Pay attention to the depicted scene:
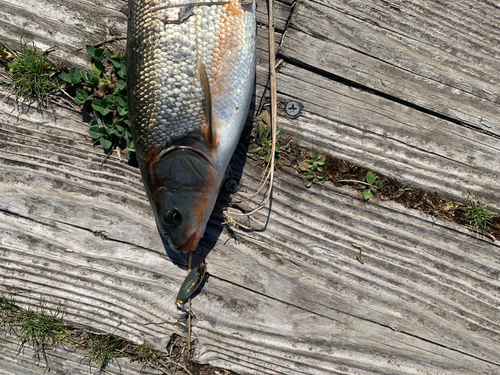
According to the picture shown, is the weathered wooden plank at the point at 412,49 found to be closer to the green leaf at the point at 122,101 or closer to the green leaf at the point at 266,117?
the green leaf at the point at 266,117

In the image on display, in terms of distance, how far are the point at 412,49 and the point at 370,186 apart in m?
1.05

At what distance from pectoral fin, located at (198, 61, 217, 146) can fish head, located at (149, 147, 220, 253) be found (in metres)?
0.12

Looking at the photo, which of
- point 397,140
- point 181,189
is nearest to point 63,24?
point 181,189

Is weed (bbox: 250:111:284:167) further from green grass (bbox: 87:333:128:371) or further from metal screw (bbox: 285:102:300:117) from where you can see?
green grass (bbox: 87:333:128:371)

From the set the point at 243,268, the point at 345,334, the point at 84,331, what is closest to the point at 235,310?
the point at 243,268

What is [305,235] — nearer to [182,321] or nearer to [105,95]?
[182,321]

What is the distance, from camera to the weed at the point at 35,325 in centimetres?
259

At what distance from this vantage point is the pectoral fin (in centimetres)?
213

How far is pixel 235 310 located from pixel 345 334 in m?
0.84

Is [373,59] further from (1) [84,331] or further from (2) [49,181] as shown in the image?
(1) [84,331]

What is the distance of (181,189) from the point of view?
226cm

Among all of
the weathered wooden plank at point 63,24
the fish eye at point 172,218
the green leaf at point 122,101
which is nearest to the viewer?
the fish eye at point 172,218

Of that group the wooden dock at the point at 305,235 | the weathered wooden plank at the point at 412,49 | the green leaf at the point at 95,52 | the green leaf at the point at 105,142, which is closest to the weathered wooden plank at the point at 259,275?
the wooden dock at the point at 305,235

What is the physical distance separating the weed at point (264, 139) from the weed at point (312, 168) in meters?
0.17
